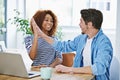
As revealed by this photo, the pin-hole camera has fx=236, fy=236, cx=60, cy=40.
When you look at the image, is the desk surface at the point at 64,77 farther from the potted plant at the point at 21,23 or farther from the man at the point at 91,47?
the potted plant at the point at 21,23

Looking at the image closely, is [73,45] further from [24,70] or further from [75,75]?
[24,70]

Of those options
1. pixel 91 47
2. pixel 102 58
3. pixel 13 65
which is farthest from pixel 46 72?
pixel 91 47

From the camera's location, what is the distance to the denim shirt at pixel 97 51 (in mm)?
1864

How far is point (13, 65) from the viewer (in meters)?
1.75

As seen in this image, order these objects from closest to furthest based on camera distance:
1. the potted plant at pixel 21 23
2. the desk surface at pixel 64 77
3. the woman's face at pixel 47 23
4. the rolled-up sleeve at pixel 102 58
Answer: the desk surface at pixel 64 77 → the rolled-up sleeve at pixel 102 58 → the woman's face at pixel 47 23 → the potted plant at pixel 21 23

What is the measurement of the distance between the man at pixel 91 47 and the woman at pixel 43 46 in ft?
0.58

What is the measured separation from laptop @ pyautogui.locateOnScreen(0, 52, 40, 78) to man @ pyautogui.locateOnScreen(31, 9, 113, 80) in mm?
311

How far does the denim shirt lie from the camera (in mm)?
1864

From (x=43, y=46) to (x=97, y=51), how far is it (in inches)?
28.7

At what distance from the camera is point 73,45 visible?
7.86 ft

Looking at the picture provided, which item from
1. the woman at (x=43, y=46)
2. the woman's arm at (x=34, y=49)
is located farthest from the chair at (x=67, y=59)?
the woman's arm at (x=34, y=49)

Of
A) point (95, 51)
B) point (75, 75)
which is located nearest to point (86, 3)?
point (95, 51)

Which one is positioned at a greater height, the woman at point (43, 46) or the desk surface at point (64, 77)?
the woman at point (43, 46)

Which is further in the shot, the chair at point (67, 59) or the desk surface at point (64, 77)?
the chair at point (67, 59)
